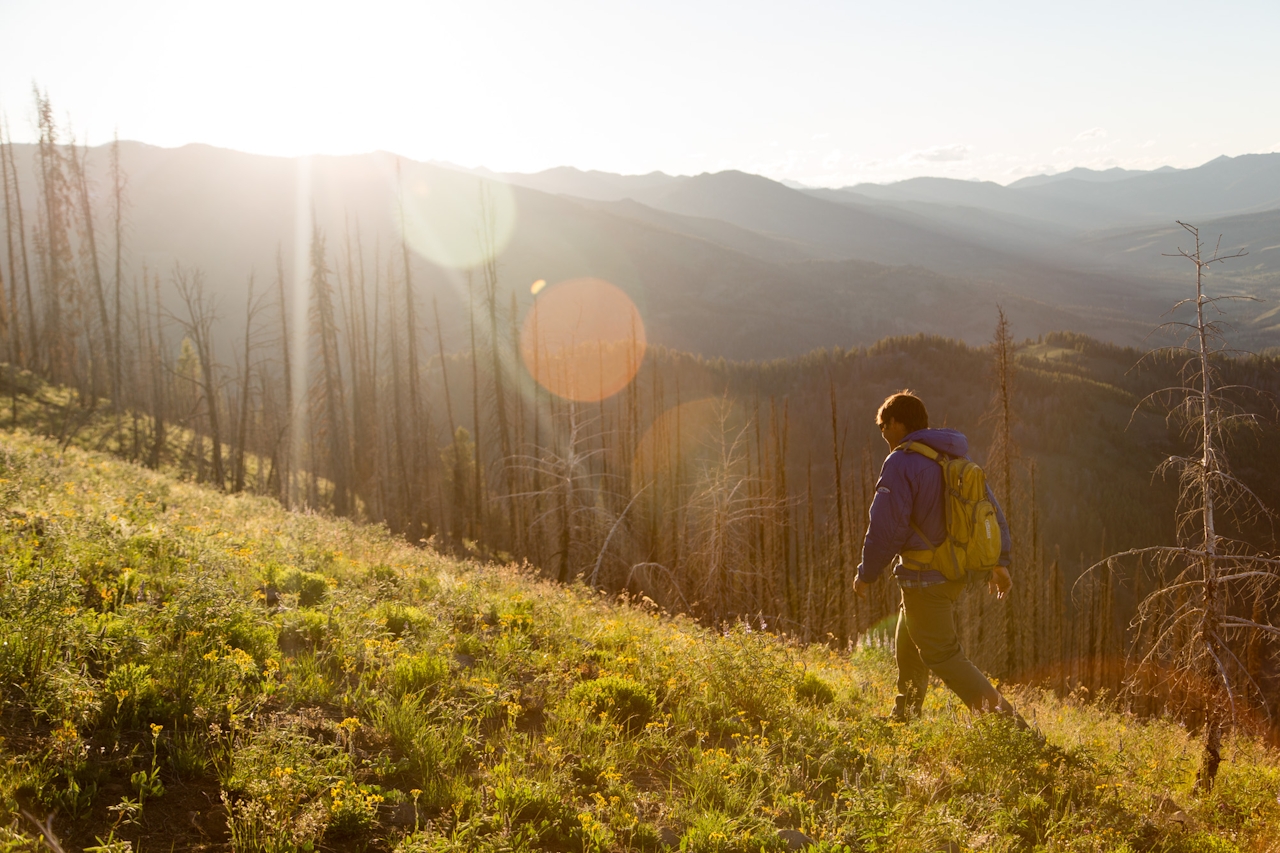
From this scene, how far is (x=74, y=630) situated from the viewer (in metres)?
4.04

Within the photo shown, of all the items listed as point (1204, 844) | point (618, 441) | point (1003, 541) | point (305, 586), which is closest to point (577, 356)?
point (618, 441)

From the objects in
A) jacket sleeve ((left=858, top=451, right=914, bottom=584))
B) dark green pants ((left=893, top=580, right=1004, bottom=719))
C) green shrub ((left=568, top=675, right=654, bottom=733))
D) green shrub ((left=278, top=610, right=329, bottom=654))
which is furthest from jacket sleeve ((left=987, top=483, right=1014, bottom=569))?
green shrub ((left=278, top=610, right=329, bottom=654))

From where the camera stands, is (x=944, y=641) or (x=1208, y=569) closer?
(x=944, y=641)

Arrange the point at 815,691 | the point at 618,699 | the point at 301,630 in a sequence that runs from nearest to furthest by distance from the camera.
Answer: the point at 618,699
the point at 301,630
the point at 815,691

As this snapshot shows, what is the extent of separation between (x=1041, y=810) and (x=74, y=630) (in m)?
6.08

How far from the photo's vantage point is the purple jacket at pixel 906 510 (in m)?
5.00

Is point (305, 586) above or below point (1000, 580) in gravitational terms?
below

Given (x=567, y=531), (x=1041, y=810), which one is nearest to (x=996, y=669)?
(x=567, y=531)

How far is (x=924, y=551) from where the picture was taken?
506cm

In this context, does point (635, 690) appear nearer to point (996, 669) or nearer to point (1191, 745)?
point (1191, 745)

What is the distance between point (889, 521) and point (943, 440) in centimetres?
75

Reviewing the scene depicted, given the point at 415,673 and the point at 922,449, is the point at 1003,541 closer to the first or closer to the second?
the point at 922,449

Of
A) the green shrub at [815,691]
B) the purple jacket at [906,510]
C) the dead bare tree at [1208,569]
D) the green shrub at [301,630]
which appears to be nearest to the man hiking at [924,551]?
the purple jacket at [906,510]

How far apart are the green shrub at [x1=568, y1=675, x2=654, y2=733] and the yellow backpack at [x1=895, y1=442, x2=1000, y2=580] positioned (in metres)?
2.30
